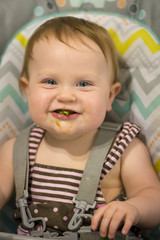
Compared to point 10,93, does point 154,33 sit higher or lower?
higher

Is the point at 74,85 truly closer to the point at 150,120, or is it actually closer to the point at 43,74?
the point at 43,74

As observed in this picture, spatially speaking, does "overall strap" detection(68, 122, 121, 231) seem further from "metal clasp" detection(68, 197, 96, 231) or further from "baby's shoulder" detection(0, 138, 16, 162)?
"baby's shoulder" detection(0, 138, 16, 162)

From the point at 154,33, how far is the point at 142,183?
1.74 ft

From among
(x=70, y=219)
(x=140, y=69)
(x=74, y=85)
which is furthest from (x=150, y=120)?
(x=70, y=219)

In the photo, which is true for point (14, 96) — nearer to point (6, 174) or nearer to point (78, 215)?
point (6, 174)

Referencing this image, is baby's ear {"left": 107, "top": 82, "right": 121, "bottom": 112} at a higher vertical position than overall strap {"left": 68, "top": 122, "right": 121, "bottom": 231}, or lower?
higher

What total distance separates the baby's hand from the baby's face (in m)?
0.25

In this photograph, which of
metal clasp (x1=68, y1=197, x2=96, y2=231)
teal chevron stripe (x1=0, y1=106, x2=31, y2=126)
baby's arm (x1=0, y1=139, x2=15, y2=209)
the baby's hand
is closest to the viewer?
the baby's hand

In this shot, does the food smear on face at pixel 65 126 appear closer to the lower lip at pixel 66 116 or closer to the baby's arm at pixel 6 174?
the lower lip at pixel 66 116

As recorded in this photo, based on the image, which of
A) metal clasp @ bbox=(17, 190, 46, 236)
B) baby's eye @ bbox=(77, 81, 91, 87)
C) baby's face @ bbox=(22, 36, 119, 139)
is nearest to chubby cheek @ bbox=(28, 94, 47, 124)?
baby's face @ bbox=(22, 36, 119, 139)

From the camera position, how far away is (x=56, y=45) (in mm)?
1012

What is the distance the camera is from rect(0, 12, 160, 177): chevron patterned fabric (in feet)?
3.76

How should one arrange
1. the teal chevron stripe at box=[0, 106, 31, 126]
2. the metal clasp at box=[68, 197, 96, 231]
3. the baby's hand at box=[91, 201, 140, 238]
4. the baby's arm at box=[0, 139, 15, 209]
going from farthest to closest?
1. the teal chevron stripe at box=[0, 106, 31, 126]
2. the baby's arm at box=[0, 139, 15, 209]
3. the metal clasp at box=[68, 197, 96, 231]
4. the baby's hand at box=[91, 201, 140, 238]

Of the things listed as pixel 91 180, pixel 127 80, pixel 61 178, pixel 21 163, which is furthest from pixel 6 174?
pixel 127 80
